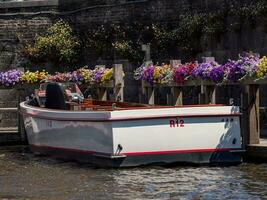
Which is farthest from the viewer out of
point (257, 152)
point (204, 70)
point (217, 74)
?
point (204, 70)

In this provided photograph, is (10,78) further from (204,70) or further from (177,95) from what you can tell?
(204,70)

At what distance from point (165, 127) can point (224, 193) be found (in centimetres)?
256

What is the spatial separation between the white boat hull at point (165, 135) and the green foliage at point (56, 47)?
36.9 ft

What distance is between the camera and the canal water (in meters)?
9.66

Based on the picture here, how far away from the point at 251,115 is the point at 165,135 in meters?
1.85

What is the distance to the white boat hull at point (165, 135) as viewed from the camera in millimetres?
11883

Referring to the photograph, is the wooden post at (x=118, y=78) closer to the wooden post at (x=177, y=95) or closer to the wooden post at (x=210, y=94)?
the wooden post at (x=177, y=95)

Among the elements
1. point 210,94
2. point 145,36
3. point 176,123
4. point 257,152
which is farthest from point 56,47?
point 257,152

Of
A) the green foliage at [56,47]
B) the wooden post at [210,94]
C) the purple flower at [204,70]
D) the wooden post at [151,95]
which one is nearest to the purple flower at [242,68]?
the purple flower at [204,70]

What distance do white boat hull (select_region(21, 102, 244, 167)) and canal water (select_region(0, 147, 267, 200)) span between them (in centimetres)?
22

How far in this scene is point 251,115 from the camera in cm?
1277

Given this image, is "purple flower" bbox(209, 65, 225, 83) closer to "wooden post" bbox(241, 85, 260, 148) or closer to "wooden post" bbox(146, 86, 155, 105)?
"wooden post" bbox(241, 85, 260, 148)

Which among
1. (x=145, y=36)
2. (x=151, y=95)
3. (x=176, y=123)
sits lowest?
(x=176, y=123)

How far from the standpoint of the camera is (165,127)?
12.0m
